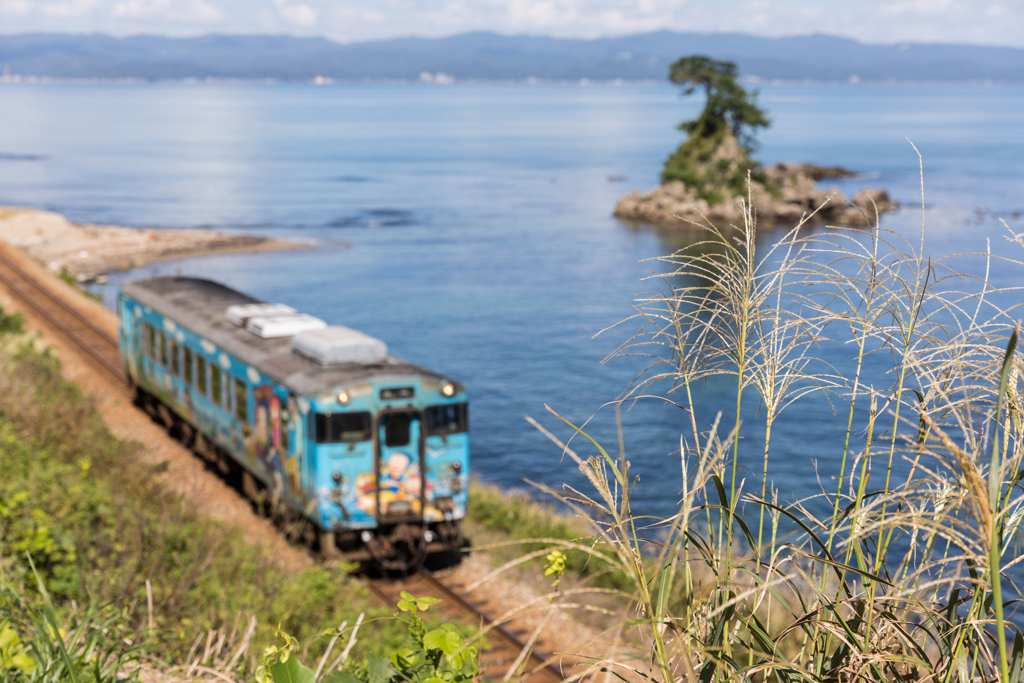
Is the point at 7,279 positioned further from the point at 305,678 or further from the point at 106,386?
the point at 305,678

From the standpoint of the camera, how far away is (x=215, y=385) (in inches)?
706

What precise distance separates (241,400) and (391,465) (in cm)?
353

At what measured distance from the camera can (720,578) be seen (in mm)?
3188

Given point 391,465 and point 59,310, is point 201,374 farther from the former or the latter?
point 59,310

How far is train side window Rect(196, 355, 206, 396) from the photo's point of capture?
60.5ft

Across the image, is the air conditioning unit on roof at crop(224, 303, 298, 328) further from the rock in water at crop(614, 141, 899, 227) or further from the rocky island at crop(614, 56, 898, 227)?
the rock in water at crop(614, 141, 899, 227)

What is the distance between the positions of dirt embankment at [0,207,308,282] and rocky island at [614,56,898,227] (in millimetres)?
31827

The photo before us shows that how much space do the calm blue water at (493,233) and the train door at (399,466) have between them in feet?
7.56

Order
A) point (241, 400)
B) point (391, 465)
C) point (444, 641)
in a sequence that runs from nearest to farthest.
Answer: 1. point (444, 641)
2. point (391, 465)
3. point (241, 400)

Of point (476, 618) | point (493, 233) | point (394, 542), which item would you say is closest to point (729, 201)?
point (493, 233)

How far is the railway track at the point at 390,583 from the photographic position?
12641 millimetres

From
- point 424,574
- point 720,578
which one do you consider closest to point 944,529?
point 720,578

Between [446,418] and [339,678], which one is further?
[446,418]

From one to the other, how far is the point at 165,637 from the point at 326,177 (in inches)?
4575
